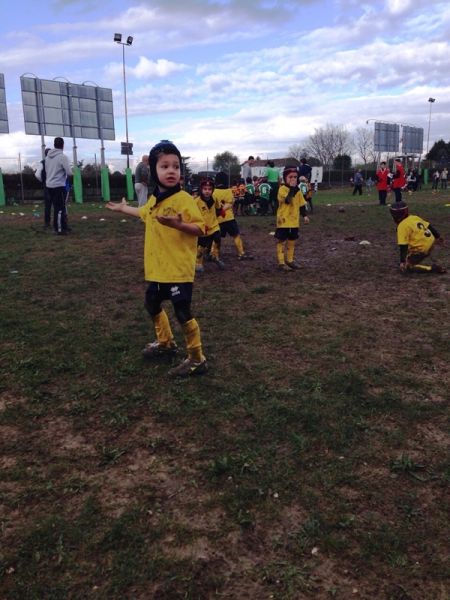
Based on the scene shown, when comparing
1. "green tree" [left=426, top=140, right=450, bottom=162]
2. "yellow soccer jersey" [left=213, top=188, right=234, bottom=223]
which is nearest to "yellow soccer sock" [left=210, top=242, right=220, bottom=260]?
"yellow soccer jersey" [left=213, top=188, right=234, bottom=223]

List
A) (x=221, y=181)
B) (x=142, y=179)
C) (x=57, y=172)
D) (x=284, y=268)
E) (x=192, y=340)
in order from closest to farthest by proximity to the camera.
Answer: (x=192, y=340)
(x=284, y=268)
(x=221, y=181)
(x=142, y=179)
(x=57, y=172)

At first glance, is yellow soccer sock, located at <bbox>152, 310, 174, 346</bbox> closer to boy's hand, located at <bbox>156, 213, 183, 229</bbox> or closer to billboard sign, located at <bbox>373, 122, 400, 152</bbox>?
boy's hand, located at <bbox>156, 213, 183, 229</bbox>

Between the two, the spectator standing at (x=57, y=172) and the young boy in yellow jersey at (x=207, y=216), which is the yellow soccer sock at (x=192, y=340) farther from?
the spectator standing at (x=57, y=172)

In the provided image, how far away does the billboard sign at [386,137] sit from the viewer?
A: 194ft

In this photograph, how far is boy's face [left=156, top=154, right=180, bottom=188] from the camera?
4.27 meters

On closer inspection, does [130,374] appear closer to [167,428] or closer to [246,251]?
[167,428]

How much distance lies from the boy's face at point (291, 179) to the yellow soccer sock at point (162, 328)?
4754mm

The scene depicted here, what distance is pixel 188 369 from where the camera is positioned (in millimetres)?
4367

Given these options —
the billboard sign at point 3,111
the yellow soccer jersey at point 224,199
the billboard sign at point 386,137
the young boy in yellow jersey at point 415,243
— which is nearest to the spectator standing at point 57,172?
the yellow soccer jersey at point 224,199

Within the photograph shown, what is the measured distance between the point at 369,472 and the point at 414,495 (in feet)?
0.93

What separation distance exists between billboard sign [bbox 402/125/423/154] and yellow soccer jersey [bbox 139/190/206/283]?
64.8 m

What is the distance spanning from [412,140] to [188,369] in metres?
67.3

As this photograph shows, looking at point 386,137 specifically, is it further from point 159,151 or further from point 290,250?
point 159,151

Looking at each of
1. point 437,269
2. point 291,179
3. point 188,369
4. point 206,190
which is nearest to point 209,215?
point 206,190
